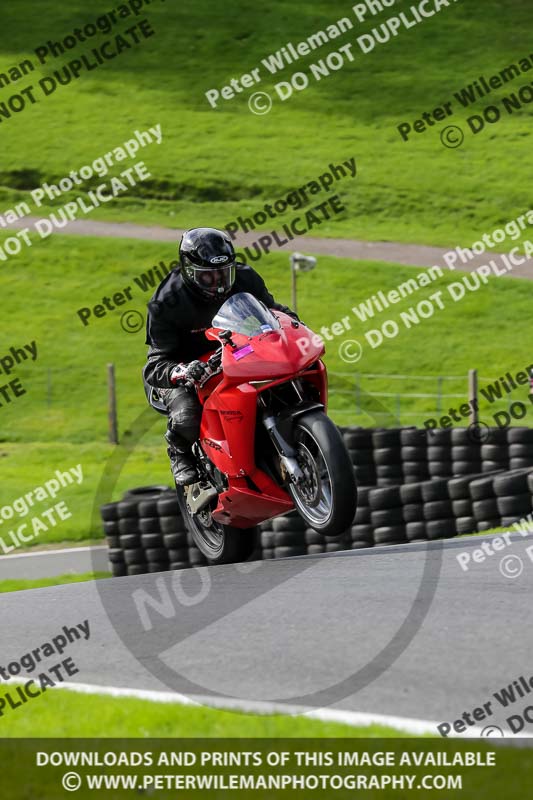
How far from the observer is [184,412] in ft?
26.4

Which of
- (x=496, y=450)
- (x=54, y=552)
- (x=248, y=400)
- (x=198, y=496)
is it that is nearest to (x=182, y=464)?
(x=198, y=496)

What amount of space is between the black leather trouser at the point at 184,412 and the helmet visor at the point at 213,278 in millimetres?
751

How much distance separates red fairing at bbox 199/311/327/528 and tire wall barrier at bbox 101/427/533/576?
2794 millimetres

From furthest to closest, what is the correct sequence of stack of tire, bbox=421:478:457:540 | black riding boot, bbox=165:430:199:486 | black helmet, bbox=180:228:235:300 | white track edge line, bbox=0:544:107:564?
white track edge line, bbox=0:544:107:564
stack of tire, bbox=421:478:457:540
black riding boot, bbox=165:430:199:486
black helmet, bbox=180:228:235:300

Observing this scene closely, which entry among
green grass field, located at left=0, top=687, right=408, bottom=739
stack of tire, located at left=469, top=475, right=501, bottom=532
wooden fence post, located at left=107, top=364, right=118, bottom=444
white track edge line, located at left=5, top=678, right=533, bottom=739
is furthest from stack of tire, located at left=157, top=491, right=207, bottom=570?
wooden fence post, located at left=107, top=364, right=118, bottom=444

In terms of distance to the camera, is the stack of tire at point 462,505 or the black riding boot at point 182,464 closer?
the black riding boot at point 182,464

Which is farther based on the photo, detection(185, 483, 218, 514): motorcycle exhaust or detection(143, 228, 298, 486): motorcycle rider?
detection(185, 483, 218, 514): motorcycle exhaust

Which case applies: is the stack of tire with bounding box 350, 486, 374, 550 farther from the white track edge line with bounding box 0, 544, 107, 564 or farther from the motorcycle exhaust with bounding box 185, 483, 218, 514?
the white track edge line with bounding box 0, 544, 107, 564

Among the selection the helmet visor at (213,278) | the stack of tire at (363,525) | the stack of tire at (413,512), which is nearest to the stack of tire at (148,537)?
the stack of tire at (363,525)

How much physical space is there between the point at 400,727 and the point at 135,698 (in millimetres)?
1370

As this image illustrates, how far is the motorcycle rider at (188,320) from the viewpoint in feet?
25.3

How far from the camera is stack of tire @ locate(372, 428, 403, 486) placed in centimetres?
1372

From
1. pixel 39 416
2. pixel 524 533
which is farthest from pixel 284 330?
pixel 39 416

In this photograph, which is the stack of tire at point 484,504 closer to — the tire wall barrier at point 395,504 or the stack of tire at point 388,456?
the tire wall barrier at point 395,504
